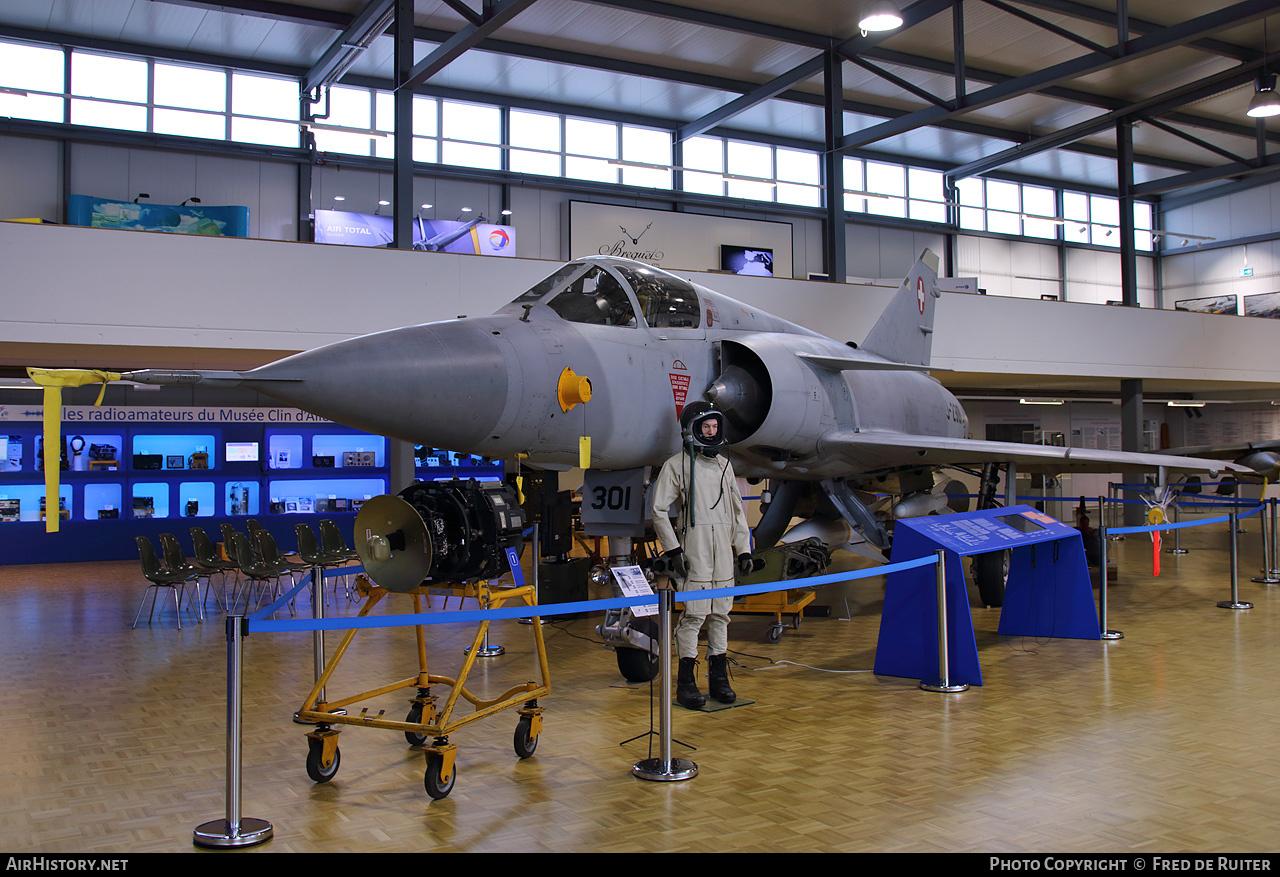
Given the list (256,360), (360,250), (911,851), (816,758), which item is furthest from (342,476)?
(911,851)

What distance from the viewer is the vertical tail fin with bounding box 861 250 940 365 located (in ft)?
32.6

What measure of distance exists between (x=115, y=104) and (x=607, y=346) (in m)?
14.3

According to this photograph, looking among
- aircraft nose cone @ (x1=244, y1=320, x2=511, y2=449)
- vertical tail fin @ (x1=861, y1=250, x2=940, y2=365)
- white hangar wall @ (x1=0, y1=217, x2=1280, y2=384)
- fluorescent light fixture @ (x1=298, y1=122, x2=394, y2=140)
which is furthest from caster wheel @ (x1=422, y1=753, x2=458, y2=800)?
fluorescent light fixture @ (x1=298, y1=122, x2=394, y2=140)

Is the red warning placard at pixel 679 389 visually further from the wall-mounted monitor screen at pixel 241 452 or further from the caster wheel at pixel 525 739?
the wall-mounted monitor screen at pixel 241 452

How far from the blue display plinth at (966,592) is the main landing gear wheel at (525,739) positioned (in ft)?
8.48

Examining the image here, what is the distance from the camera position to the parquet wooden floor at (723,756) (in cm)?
334

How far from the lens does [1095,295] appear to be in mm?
26406

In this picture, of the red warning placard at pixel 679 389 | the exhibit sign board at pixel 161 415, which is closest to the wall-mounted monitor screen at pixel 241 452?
the exhibit sign board at pixel 161 415

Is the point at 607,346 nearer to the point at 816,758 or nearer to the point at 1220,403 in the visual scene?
the point at 816,758

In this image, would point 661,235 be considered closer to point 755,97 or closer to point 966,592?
point 755,97

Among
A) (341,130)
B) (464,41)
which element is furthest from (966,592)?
(341,130)

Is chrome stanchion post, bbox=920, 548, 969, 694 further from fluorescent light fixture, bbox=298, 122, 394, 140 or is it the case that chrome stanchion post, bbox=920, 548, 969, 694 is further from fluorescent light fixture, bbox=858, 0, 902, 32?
fluorescent light fixture, bbox=298, 122, 394, 140

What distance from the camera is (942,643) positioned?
18.2 ft

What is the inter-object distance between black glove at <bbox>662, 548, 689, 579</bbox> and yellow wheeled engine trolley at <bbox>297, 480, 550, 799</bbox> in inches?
33.6
